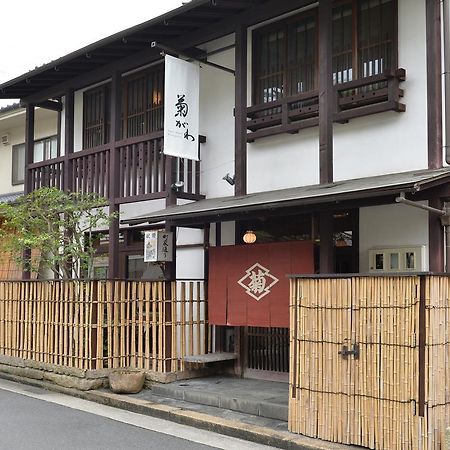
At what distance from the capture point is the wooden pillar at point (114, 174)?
43.5 feet

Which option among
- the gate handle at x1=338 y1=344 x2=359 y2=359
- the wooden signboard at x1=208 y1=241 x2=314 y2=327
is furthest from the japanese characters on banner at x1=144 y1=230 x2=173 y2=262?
the gate handle at x1=338 y1=344 x2=359 y2=359

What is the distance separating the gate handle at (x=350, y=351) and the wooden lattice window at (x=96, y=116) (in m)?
8.91

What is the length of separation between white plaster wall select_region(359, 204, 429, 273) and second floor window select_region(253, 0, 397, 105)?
7.50 feet

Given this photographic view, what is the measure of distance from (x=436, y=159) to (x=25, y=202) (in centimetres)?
817

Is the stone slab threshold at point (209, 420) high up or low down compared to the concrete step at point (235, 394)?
down

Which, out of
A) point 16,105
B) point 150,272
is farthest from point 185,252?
point 16,105

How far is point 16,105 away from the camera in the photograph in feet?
63.2

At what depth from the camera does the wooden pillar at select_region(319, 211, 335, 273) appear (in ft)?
31.7

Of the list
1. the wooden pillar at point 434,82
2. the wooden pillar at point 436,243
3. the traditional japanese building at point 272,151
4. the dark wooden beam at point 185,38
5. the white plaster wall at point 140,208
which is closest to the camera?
the wooden pillar at point 436,243

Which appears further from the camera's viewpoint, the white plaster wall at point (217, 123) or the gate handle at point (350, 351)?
the white plaster wall at point (217, 123)

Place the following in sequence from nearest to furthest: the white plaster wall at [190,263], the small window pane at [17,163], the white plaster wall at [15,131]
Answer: the white plaster wall at [190,263] → the white plaster wall at [15,131] → the small window pane at [17,163]

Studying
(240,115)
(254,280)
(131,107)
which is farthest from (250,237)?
(131,107)

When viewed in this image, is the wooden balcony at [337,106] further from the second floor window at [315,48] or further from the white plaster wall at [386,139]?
the second floor window at [315,48]

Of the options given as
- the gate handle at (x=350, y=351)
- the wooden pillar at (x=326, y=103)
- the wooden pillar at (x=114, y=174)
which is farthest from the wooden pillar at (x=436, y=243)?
the wooden pillar at (x=114, y=174)
